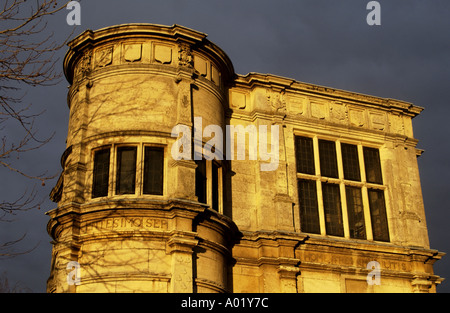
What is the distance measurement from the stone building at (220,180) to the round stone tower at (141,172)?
41 millimetres

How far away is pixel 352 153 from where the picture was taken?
2355 cm

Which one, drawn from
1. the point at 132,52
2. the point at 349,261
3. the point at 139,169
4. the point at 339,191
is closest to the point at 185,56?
the point at 132,52

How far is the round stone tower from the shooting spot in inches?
693

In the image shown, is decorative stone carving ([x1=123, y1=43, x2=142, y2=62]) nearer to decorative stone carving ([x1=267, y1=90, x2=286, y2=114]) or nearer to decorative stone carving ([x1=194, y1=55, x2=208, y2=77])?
decorative stone carving ([x1=194, y1=55, x2=208, y2=77])

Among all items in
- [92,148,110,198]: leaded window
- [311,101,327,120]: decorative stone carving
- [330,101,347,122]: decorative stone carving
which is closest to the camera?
[92,148,110,198]: leaded window

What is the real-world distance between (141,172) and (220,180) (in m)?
3.04

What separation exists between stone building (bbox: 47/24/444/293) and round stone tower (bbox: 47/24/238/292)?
41 mm

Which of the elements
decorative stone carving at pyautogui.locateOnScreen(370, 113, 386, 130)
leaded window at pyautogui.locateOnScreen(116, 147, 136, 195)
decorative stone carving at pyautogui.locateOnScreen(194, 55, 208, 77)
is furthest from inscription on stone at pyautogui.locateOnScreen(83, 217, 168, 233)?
decorative stone carving at pyautogui.locateOnScreen(370, 113, 386, 130)

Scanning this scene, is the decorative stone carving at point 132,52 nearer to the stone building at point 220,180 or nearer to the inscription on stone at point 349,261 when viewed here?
the stone building at point 220,180

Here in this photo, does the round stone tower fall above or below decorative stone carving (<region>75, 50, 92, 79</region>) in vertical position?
below

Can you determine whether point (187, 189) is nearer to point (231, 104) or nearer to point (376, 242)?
point (231, 104)

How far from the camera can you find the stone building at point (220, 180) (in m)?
17.8

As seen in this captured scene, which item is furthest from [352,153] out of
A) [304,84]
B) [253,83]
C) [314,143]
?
[253,83]

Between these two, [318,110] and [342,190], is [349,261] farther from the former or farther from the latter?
[318,110]
